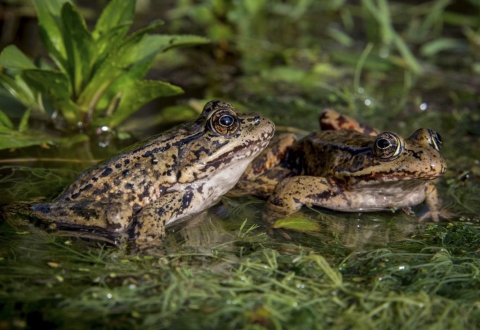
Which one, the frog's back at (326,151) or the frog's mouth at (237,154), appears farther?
the frog's back at (326,151)

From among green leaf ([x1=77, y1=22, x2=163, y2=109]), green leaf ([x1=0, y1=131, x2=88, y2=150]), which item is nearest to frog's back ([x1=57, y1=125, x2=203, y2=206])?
green leaf ([x1=0, y1=131, x2=88, y2=150])

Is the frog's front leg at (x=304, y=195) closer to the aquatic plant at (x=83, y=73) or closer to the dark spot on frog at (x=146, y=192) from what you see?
the dark spot on frog at (x=146, y=192)

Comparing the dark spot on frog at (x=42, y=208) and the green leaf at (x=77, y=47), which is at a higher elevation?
the green leaf at (x=77, y=47)

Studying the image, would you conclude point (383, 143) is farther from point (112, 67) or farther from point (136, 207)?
point (112, 67)

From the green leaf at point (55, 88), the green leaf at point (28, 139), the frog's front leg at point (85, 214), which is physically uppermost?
the green leaf at point (55, 88)

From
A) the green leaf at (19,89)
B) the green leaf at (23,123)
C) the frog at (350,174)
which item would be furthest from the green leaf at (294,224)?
the green leaf at (19,89)

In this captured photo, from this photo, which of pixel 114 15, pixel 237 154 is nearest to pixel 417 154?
pixel 237 154

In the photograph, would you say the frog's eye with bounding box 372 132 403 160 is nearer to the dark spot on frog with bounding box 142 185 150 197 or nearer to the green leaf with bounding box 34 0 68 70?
the dark spot on frog with bounding box 142 185 150 197
